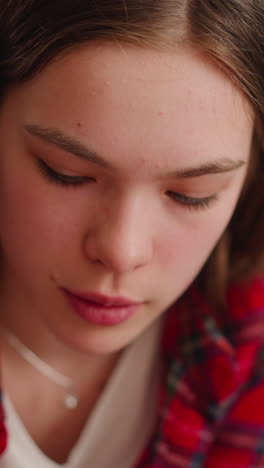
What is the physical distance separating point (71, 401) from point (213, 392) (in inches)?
8.1

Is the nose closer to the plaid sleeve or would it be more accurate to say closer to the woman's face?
the woman's face

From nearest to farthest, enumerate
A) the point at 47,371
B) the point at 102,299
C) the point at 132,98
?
the point at 132,98
the point at 102,299
the point at 47,371

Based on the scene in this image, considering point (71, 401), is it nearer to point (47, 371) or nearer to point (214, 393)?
point (47, 371)

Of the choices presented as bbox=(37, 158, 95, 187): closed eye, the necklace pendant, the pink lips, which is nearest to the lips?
the pink lips

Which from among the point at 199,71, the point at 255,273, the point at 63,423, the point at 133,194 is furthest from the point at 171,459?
the point at 199,71

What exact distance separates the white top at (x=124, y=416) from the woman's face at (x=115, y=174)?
0.59 ft

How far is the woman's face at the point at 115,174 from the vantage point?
0.62 metres

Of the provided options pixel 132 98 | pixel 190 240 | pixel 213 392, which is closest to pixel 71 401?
pixel 213 392

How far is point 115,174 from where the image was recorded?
2.11ft

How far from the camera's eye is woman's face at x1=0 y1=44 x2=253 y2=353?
62cm

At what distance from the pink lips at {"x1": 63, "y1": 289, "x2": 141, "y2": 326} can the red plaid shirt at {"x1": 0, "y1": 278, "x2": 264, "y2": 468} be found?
0.72 ft

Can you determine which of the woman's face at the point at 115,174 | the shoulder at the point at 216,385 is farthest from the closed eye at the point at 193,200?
the shoulder at the point at 216,385

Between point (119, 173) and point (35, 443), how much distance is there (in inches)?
16.8

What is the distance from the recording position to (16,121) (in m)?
0.67
